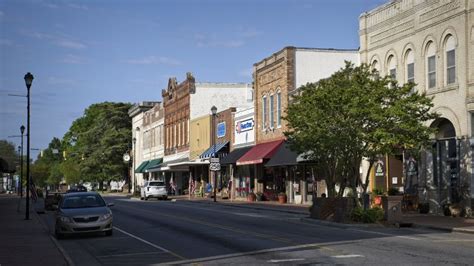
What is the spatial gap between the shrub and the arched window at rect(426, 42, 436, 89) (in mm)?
8026

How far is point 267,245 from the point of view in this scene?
687 inches

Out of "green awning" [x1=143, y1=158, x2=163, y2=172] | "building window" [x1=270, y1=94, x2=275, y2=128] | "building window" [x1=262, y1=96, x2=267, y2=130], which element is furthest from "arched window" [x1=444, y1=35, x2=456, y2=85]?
"green awning" [x1=143, y1=158, x2=163, y2=172]

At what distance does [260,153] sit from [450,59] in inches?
768

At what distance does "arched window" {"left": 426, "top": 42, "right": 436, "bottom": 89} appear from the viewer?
98.5ft

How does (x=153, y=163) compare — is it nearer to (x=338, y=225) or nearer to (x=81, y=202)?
(x=338, y=225)

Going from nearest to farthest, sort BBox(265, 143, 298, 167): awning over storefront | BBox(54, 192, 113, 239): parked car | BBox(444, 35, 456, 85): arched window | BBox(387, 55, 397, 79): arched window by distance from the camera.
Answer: BBox(54, 192, 113, 239): parked car → BBox(444, 35, 456, 85): arched window → BBox(387, 55, 397, 79): arched window → BBox(265, 143, 298, 167): awning over storefront

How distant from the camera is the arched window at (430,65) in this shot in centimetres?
3002

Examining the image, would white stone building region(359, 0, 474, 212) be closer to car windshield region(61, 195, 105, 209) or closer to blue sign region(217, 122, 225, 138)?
car windshield region(61, 195, 105, 209)

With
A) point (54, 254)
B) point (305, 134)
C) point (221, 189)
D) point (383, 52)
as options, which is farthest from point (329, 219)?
point (221, 189)

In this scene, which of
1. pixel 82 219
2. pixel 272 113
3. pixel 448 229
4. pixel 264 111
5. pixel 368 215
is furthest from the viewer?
pixel 264 111

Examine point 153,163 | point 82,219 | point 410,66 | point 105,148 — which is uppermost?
point 410,66

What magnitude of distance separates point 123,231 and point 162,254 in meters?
7.78

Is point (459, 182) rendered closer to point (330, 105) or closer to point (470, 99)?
point (470, 99)

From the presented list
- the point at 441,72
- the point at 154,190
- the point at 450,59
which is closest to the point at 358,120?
the point at 441,72
